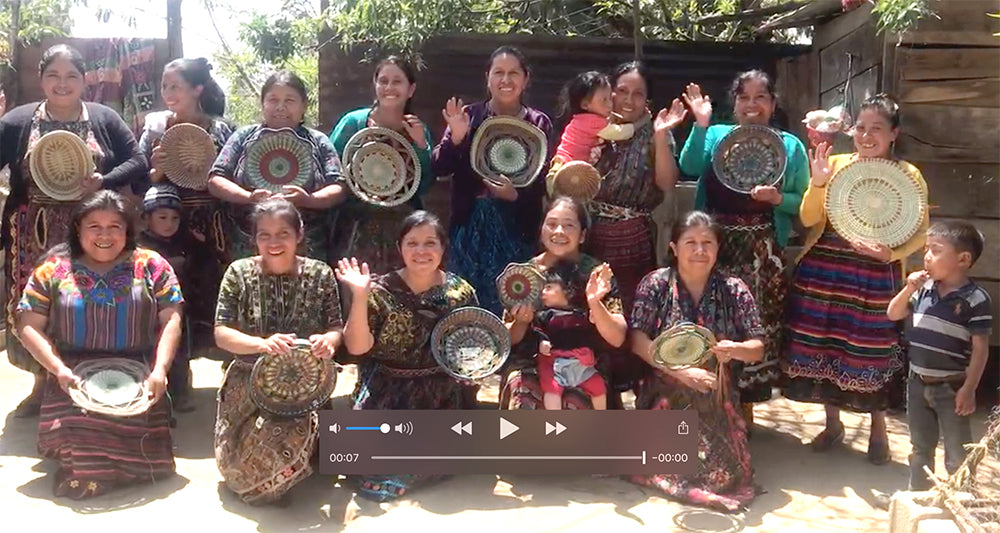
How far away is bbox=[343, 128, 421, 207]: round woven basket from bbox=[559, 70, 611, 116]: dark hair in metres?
0.73

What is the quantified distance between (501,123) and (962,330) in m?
1.99

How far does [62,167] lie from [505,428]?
2171 millimetres

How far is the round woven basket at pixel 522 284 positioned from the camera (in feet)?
11.2

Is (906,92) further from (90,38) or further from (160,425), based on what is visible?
(90,38)

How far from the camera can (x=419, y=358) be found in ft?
11.3

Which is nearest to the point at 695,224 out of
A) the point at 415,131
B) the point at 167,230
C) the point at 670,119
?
the point at 670,119

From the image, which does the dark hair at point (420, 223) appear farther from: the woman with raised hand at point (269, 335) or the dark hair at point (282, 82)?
the dark hair at point (282, 82)

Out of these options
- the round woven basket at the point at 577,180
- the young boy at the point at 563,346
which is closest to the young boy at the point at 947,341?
the young boy at the point at 563,346

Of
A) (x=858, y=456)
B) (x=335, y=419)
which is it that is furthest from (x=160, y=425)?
(x=858, y=456)

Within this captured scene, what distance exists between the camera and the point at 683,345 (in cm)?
326

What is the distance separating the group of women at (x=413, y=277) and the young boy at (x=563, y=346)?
0.06 metres

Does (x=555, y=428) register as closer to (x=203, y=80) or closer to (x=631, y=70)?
(x=631, y=70)

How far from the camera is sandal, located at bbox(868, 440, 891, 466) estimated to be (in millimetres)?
3744

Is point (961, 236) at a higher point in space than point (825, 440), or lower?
higher
